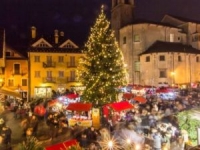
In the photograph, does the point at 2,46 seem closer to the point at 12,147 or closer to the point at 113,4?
the point at 113,4

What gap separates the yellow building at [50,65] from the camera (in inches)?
2018

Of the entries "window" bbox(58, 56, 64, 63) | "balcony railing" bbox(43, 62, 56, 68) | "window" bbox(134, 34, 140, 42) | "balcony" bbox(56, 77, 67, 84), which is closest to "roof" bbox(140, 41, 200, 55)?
"window" bbox(134, 34, 140, 42)

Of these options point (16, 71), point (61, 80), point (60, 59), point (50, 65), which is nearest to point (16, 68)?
point (16, 71)

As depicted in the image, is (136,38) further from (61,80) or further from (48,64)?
(48,64)

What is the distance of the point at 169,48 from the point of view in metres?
51.0

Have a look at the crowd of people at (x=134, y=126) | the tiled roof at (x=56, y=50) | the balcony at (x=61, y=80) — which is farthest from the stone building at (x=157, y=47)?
the crowd of people at (x=134, y=126)

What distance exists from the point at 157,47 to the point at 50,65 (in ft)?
57.5

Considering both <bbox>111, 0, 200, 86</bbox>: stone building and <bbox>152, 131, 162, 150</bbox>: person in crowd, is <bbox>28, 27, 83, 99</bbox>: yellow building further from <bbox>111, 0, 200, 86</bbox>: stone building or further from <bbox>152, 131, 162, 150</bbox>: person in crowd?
<bbox>152, 131, 162, 150</bbox>: person in crowd

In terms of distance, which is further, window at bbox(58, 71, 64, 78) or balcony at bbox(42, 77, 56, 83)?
window at bbox(58, 71, 64, 78)

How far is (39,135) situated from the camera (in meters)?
18.8

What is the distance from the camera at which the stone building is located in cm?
5059

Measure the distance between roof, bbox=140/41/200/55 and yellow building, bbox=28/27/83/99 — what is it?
A: 12158mm

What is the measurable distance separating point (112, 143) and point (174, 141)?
405 cm

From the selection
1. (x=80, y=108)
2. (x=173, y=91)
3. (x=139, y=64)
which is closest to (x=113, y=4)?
(x=139, y=64)
